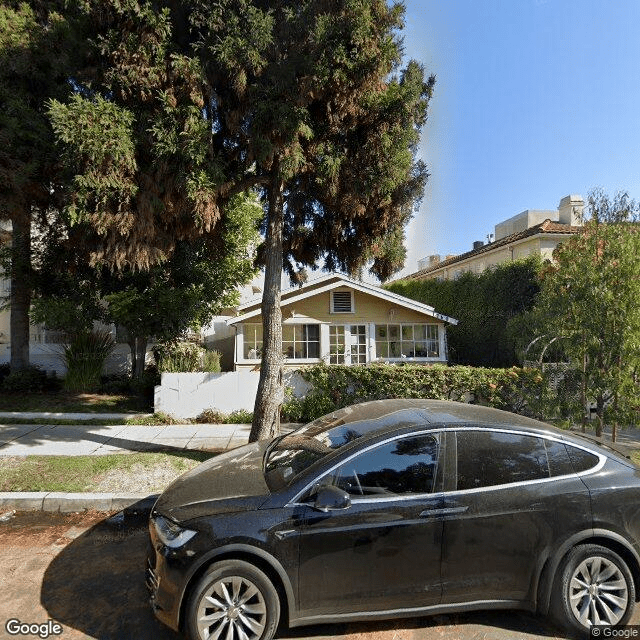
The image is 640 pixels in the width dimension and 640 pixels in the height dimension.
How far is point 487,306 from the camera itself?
16.3 metres

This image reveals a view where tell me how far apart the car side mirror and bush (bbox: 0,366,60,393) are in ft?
40.1

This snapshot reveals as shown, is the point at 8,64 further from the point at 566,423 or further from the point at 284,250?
the point at 566,423

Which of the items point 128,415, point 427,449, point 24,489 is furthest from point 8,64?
point 427,449

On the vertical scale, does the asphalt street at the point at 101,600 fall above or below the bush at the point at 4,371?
below

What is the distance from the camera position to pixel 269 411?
6.84 m

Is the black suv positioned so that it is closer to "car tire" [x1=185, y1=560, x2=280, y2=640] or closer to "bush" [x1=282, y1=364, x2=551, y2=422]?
"car tire" [x1=185, y1=560, x2=280, y2=640]

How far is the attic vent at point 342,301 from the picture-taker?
15.1 m

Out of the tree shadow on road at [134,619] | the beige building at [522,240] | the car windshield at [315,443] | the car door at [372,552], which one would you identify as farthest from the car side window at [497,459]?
the beige building at [522,240]

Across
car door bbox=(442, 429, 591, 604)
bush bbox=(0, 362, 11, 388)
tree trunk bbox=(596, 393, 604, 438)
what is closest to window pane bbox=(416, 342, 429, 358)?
tree trunk bbox=(596, 393, 604, 438)

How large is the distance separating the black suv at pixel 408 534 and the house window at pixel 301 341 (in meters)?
11.6

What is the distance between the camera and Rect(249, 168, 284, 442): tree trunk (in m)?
6.85

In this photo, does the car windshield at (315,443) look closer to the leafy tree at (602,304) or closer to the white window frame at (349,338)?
the leafy tree at (602,304)

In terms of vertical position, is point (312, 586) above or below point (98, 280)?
below

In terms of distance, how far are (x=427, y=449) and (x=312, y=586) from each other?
1.20 m
